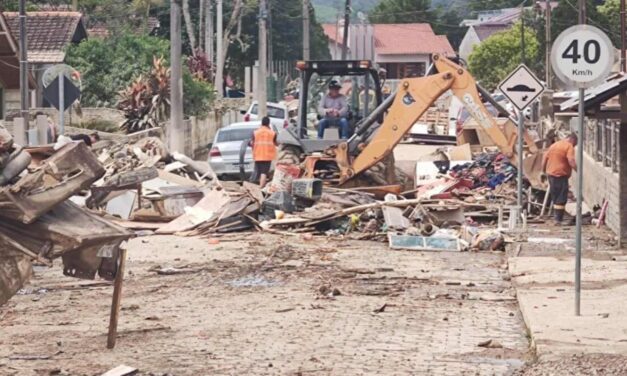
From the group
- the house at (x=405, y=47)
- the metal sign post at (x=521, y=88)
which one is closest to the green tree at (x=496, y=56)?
the house at (x=405, y=47)

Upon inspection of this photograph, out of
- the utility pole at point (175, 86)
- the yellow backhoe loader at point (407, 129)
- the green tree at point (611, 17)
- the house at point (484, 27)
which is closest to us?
the yellow backhoe loader at point (407, 129)

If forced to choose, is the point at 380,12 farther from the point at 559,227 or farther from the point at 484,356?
the point at 484,356

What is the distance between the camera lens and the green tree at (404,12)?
117m

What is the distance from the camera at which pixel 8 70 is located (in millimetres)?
44406

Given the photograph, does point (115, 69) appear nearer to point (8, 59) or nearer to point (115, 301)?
point (8, 59)

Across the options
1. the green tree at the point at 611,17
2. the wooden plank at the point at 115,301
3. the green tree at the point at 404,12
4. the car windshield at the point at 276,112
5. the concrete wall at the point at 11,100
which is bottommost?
the wooden plank at the point at 115,301

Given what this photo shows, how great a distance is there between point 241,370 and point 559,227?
13.5 meters

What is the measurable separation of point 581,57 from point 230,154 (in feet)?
68.0

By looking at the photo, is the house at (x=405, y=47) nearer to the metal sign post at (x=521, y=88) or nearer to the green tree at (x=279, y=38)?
the green tree at (x=279, y=38)

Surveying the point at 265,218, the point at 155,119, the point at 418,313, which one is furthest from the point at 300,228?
the point at 155,119

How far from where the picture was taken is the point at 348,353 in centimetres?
1213

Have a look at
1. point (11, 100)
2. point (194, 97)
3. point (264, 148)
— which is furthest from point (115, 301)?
point (194, 97)

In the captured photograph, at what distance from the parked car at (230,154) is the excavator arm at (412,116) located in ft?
22.6

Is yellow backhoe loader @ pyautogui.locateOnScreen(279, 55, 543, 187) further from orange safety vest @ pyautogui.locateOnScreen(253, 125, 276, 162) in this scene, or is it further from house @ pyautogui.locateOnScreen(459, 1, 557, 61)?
house @ pyautogui.locateOnScreen(459, 1, 557, 61)
